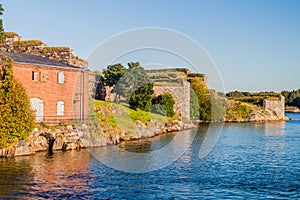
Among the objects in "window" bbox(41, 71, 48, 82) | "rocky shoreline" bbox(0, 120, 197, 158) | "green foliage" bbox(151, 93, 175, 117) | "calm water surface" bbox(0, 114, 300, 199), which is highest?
"window" bbox(41, 71, 48, 82)

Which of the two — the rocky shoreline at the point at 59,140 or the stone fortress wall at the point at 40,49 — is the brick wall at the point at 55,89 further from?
the stone fortress wall at the point at 40,49

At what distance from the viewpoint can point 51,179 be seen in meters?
25.0

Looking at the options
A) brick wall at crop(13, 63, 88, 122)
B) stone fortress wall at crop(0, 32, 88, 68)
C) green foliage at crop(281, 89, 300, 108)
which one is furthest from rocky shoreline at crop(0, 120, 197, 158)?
green foliage at crop(281, 89, 300, 108)

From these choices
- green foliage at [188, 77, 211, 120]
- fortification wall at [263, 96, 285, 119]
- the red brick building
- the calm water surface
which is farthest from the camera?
fortification wall at [263, 96, 285, 119]

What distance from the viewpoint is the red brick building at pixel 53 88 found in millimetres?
39844

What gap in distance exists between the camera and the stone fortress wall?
165 feet

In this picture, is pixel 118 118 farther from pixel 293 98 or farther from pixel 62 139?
pixel 293 98

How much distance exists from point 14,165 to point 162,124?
34.8 m

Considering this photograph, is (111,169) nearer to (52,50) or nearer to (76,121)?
(76,121)

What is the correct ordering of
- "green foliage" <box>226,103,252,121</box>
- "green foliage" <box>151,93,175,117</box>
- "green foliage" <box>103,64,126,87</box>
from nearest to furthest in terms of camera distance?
A: "green foliage" <box>103,64,126,87</box> → "green foliage" <box>151,93,175,117</box> → "green foliage" <box>226,103,252,121</box>

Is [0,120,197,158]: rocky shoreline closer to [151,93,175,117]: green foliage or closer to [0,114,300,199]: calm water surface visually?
[0,114,300,199]: calm water surface

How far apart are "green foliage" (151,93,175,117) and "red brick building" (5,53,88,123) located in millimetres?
24921

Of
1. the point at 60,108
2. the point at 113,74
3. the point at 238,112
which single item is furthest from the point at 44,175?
the point at 238,112

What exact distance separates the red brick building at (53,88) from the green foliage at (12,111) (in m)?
3.06
